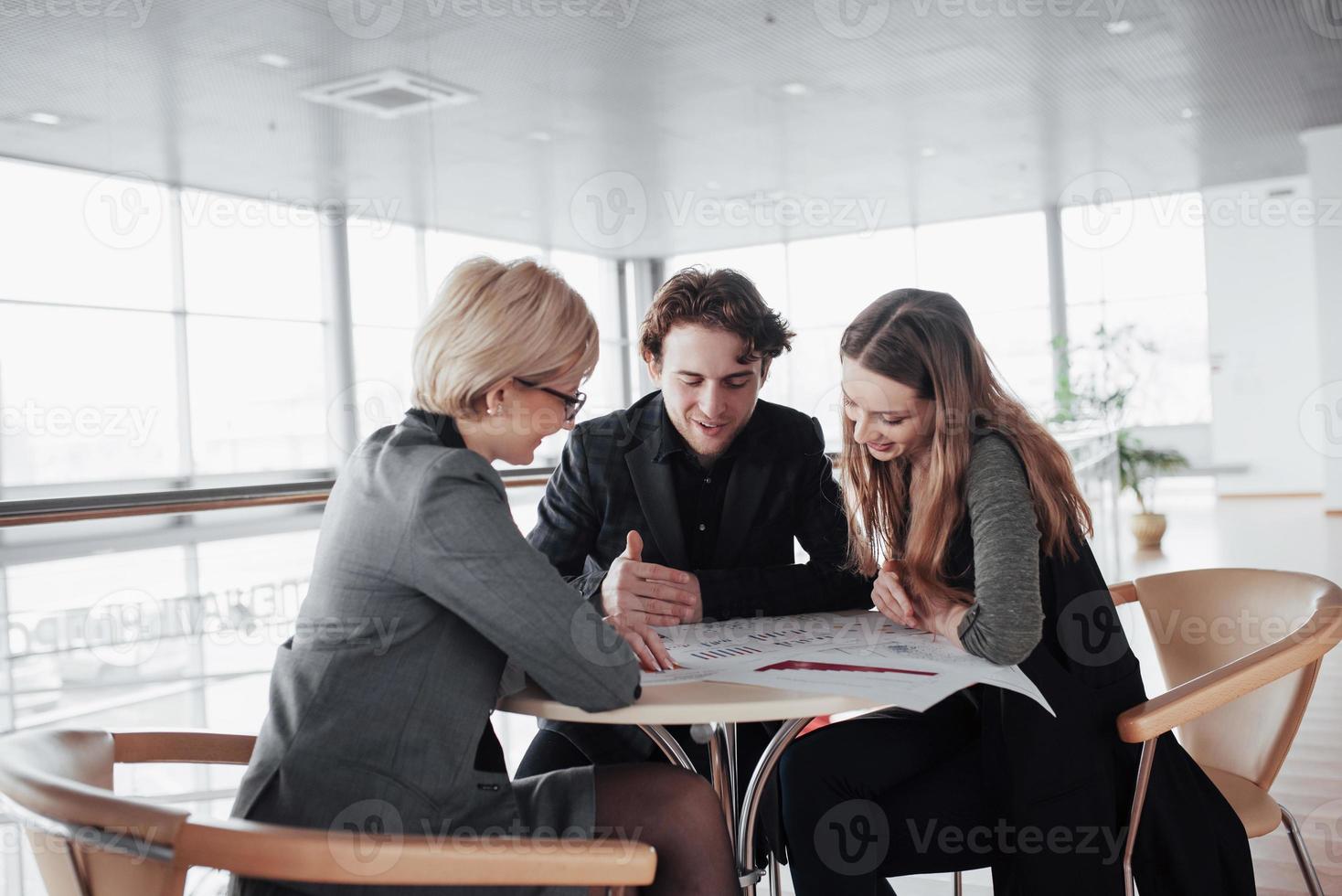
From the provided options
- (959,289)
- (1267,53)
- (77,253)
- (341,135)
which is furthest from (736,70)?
(959,289)

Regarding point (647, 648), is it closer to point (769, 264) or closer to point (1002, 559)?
point (1002, 559)

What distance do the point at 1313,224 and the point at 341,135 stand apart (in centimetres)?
827

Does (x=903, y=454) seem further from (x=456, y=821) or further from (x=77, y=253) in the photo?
(x=77, y=253)

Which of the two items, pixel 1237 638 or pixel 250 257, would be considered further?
pixel 250 257

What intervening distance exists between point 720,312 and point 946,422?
0.53 m

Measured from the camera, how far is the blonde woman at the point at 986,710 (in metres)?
1.56

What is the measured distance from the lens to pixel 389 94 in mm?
7133

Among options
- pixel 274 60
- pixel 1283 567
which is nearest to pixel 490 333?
pixel 274 60

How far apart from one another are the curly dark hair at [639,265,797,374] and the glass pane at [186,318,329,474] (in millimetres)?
8680

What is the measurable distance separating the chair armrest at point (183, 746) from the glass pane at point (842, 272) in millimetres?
12518

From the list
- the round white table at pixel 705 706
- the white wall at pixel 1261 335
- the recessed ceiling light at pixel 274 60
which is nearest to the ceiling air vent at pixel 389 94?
the recessed ceiling light at pixel 274 60

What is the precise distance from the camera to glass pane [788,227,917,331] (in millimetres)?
13617

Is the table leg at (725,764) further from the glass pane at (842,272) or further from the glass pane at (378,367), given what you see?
the glass pane at (842,272)

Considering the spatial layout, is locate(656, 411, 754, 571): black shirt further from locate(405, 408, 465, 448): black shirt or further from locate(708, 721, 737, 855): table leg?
locate(405, 408, 465, 448): black shirt
